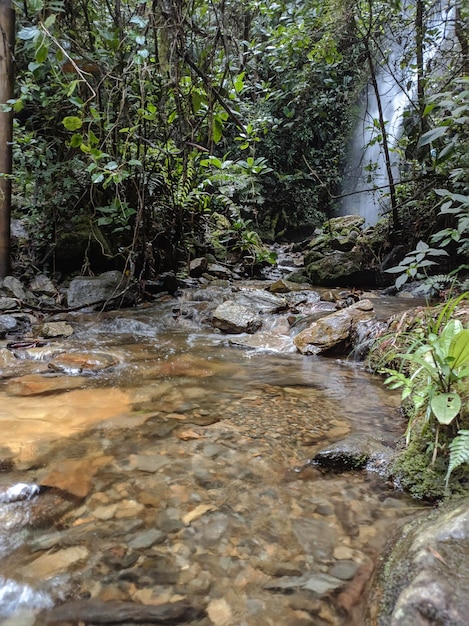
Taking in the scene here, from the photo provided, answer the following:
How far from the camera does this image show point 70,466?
166 centimetres

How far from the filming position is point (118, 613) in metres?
0.99

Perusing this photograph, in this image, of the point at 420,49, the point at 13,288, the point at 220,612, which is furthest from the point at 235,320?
the point at 420,49

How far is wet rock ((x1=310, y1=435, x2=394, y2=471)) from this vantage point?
166cm

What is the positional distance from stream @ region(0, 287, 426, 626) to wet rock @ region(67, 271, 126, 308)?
7.30 feet

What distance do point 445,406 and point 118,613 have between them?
3.77 ft

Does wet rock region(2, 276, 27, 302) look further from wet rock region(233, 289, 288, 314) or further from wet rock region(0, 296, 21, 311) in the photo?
wet rock region(233, 289, 288, 314)

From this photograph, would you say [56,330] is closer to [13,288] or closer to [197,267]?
[13,288]

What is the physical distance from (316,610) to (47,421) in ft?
5.36

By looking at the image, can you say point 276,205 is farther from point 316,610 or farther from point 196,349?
point 316,610

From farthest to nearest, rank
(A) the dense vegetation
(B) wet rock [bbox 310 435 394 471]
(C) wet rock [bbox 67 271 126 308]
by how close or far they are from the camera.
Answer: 1. (C) wet rock [bbox 67 271 126 308]
2. (A) the dense vegetation
3. (B) wet rock [bbox 310 435 394 471]

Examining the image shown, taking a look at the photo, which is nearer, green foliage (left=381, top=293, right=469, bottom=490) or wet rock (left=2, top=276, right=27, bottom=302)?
green foliage (left=381, top=293, right=469, bottom=490)

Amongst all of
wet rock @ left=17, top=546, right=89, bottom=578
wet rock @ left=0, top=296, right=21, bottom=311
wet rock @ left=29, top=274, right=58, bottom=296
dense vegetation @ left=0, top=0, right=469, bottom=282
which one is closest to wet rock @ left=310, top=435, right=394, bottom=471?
wet rock @ left=17, top=546, right=89, bottom=578

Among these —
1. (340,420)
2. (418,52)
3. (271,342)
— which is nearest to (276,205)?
(418,52)

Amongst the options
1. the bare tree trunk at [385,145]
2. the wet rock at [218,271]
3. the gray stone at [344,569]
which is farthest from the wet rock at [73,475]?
the wet rock at [218,271]
